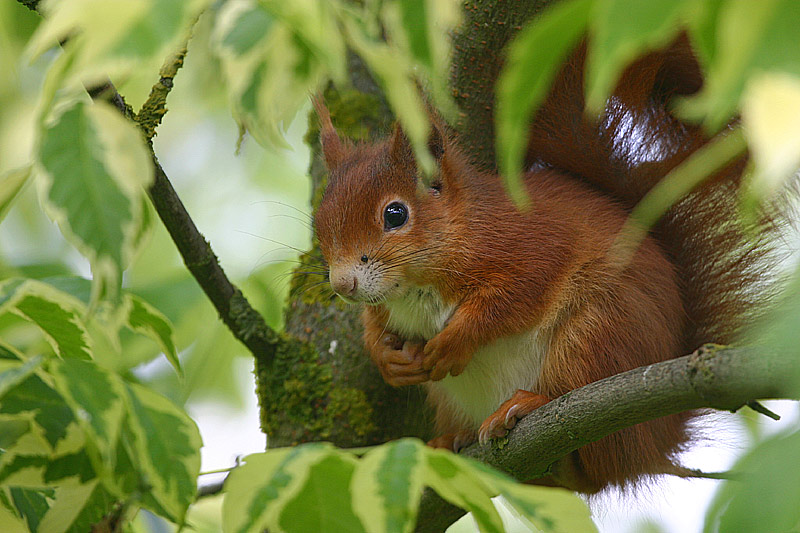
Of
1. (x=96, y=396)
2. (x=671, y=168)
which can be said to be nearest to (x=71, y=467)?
(x=96, y=396)

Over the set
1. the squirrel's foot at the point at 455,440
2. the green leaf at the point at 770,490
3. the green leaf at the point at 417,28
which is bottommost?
the green leaf at the point at 770,490

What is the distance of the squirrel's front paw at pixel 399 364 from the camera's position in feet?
6.11

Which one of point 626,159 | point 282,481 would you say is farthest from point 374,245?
point 282,481

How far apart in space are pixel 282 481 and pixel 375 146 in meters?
1.33

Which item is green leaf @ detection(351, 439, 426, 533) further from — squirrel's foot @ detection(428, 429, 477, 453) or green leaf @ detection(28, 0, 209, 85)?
squirrel's foot @ detection(428, 429, 477, 453)

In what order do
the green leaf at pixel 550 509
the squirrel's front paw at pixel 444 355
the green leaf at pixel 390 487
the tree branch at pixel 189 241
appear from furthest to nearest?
1. the squirrel's front paw at pixel 444 355
2. the tree branch at pixel 189 241
3. the green leaf at pixel 550 509
4. the green leaf at pixel 390 487

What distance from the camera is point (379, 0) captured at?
904 mm

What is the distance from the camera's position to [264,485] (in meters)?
0.89

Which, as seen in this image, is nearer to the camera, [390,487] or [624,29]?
[624,29]

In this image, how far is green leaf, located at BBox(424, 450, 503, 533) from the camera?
36.2 inches

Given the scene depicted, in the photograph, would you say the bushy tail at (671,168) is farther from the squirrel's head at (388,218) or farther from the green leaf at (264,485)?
the green leaf at (264,485)

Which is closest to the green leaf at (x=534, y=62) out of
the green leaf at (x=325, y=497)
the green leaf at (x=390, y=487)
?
the green leaf at (x=390, y=487)

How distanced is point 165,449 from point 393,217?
995 millimetres

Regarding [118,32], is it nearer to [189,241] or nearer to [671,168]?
[189,241]
